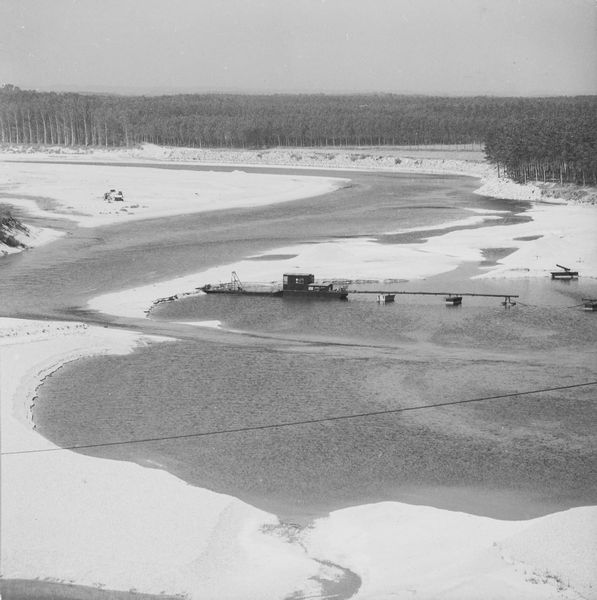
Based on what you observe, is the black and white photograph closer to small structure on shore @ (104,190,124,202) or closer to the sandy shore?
the sandy shore

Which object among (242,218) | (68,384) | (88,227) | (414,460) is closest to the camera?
(414,460)

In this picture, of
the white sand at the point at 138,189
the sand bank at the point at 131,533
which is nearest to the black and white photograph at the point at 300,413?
the sand bank at the point at 131,533

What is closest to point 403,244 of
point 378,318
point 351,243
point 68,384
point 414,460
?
point 351,243

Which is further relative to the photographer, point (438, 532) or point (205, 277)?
point (205, 277)

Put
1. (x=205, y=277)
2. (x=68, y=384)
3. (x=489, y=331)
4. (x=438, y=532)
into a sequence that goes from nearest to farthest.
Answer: (x=438, y=532) < (x=68, y=384) < (x=489, y=331) < (x=205, y=277)

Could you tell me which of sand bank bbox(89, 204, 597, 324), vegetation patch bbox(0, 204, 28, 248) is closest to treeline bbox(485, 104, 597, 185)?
sand bank bbox(89, 204, 597, 324)

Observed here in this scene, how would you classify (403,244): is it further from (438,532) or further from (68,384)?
(438,532)

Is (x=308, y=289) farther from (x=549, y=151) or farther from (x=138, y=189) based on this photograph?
(x=138, y=189)

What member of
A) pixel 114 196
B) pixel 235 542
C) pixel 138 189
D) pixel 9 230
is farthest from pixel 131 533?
pixel 138 189
